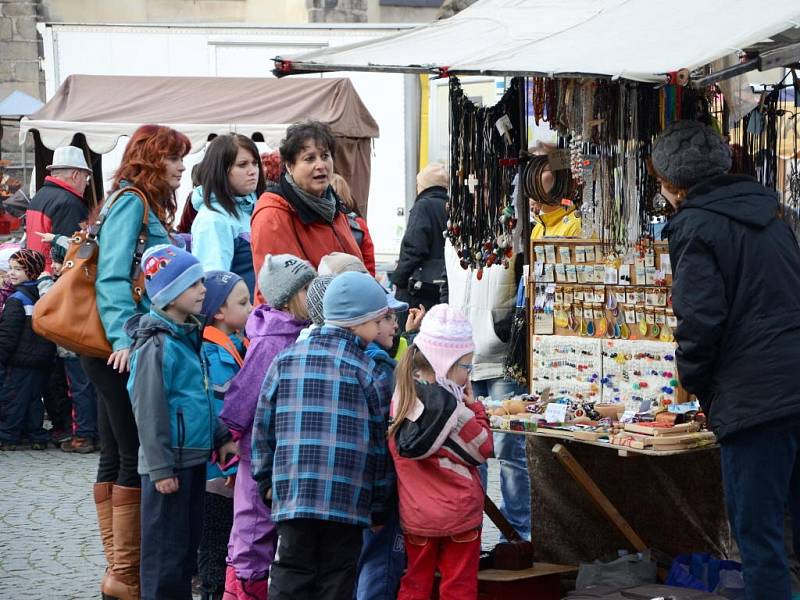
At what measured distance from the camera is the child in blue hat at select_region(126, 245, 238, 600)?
4.56 m

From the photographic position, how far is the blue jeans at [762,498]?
156 inches

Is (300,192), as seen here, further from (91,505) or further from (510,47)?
(91,505)

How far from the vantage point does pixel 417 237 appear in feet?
27.3

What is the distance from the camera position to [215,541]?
5.34 meters

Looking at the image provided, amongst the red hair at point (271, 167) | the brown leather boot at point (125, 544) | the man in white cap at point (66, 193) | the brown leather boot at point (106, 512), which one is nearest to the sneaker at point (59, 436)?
the man in white cap at point (66, 193)

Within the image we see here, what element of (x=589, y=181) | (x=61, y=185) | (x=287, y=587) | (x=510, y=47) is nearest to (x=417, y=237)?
(x=61, y=185)

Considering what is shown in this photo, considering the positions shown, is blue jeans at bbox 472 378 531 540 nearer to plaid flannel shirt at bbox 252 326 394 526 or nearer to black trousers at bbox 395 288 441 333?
plaid flannel shirt at bbox 252 326 394 526

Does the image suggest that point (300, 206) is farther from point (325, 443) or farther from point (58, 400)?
point (58, 400)

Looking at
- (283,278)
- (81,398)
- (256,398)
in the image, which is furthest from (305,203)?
(81,398)

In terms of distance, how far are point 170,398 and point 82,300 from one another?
2.19ft

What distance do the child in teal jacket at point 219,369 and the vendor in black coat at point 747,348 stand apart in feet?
5.81

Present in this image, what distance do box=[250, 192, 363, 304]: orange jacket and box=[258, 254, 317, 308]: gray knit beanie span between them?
35 cm

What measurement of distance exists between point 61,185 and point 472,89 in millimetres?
4791

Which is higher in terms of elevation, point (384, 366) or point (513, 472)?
point (384, 366)
